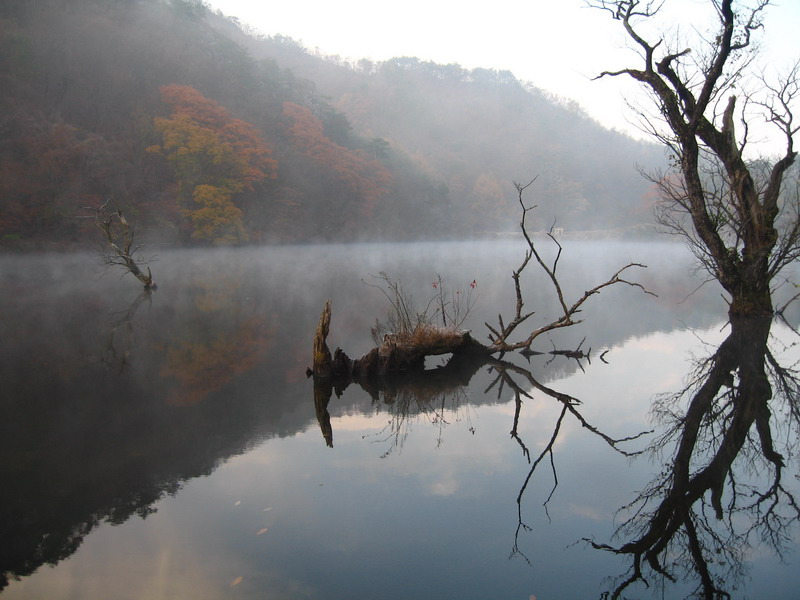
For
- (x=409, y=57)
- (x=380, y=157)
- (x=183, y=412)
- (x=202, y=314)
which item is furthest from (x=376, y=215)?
(x=409, y=57)

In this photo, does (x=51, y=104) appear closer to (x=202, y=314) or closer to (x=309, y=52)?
(x=202, y=314)

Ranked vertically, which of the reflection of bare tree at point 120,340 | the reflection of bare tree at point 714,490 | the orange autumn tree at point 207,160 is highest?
the orange autumn tree at point 207,160

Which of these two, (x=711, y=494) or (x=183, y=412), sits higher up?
(x=711, y=494)

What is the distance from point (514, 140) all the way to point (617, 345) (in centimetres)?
8773

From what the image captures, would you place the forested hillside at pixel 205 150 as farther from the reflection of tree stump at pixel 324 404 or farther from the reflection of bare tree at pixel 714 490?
the reflection of bare tree at pixel 714 490

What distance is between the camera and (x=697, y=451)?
5551 millimetres

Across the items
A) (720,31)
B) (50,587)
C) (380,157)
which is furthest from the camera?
(380,157)

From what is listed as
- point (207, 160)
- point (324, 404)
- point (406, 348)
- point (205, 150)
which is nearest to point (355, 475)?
point (324, 404)

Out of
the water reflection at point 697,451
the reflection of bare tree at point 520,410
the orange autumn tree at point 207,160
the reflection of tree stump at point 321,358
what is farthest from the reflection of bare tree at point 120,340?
the orange autumn tree at point 207,160

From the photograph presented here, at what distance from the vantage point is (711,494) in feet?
15.4

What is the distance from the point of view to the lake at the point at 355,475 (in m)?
3.75

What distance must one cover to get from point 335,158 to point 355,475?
145ft

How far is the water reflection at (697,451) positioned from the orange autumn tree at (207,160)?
2653 centimetres

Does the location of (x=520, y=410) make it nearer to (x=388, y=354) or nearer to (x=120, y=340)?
Answer: (x=388, y=354)
